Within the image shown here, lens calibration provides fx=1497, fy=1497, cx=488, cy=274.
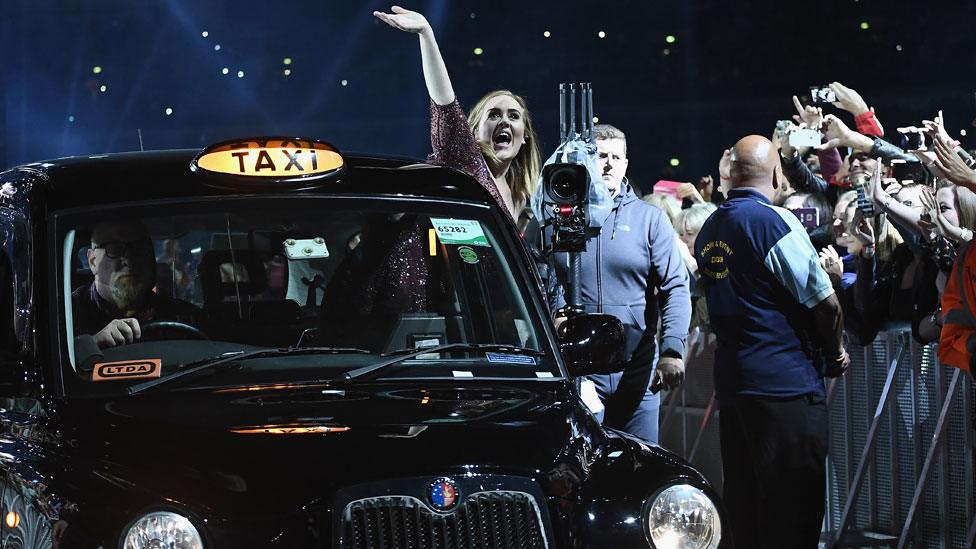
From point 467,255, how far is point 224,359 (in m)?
1.21

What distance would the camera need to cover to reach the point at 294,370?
4141 millimetres

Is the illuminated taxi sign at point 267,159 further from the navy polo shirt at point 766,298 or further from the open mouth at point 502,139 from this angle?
the open mouth at point 502,139

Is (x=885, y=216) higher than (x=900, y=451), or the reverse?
(x=885, y=216)

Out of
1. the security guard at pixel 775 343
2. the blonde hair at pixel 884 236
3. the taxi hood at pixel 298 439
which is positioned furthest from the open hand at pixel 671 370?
the taxi hood at pixel 298 439

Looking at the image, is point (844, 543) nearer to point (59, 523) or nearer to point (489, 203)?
point (489, 203)

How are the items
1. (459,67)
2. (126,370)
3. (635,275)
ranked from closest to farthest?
(126,370), (635,275), (459,67)

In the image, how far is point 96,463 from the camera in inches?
144

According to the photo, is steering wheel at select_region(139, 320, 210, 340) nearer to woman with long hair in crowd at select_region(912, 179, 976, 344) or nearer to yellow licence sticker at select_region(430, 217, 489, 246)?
yellow licence sticker at select_region(430, 217, 489, 246)

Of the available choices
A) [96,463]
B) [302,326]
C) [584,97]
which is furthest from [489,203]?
[584,97]

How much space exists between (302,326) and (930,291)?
4147mm

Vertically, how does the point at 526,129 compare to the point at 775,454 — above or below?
above

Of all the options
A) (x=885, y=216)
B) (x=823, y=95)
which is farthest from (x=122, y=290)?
(x=823, y=95)

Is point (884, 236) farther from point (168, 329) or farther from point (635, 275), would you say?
point (168, 329)

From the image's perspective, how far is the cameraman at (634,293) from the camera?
722 cm
